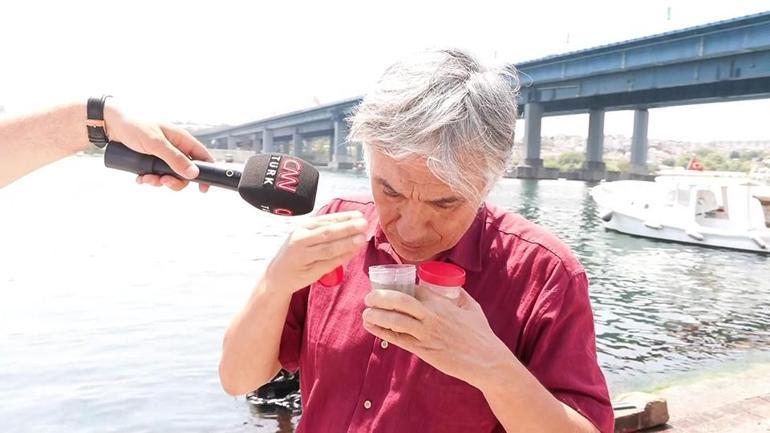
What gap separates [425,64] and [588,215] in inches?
1421

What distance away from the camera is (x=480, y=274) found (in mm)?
2109

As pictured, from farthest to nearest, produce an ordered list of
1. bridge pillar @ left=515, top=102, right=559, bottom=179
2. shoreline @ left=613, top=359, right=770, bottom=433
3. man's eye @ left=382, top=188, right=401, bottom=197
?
bridge pillar @ left=515, top=102, right=559, bottom=179 < shoreline @ left=613, top=359, right=770, bottom=433 < man's eye @ left=382, top=188, right=401, bottom=197

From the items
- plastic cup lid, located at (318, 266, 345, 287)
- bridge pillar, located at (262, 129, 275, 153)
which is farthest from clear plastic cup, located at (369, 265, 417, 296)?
bridge pillar, located at (262, 129, 275, 153)

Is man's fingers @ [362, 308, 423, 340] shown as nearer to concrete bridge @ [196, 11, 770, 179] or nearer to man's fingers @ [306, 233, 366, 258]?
man's fingers @ [306, 233, 366, 258]

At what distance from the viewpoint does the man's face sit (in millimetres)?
1970

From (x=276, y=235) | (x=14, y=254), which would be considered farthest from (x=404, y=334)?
(x=276, y=235)

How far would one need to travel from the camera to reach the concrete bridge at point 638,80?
35.2 meters

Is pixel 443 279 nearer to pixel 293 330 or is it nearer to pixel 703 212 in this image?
pixel 293 330

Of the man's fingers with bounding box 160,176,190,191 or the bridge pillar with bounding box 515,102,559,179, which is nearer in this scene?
the man's fingers with bounding box 160,176,190,191

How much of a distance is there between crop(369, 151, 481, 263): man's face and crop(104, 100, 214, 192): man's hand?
2.23 feet

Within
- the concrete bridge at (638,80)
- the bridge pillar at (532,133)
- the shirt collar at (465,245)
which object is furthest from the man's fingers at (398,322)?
the bridge pillar at (532,133)

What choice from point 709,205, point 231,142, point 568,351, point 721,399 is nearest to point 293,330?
point 568,351

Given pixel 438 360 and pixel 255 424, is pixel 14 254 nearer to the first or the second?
pixel 255 424

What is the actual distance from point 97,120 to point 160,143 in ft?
1.11
